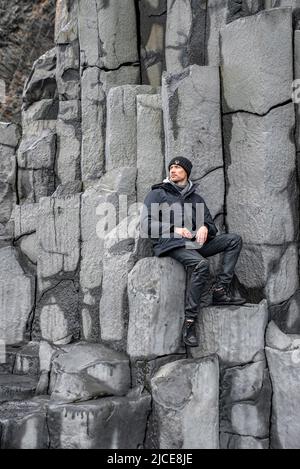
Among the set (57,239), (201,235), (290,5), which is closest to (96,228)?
(57,239)

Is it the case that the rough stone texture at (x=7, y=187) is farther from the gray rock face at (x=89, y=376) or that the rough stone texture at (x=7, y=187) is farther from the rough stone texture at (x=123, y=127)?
the gray rock face at (x=89, y=376)

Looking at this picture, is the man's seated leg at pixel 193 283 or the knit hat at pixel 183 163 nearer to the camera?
the man's seated leg at pixel 193 283

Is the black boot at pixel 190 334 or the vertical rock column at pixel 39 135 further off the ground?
the vertical rock column at pixel 39 135

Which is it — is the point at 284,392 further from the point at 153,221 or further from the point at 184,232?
the point at 153,221

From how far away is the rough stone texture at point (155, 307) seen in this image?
14.6 ft

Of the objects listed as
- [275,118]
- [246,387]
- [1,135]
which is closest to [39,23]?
[1,135]

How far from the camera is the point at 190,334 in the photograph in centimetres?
455

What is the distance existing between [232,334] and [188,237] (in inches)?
37.5

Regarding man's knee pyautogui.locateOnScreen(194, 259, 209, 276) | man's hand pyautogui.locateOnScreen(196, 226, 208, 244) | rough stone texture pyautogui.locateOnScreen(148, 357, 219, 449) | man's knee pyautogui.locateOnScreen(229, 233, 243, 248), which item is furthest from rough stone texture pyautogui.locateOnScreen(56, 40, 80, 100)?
rough stone texture pyautogui.locateOnScreen(148, 357, 219, 449)

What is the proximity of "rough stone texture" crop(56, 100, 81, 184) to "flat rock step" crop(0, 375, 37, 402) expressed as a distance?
7.73ft

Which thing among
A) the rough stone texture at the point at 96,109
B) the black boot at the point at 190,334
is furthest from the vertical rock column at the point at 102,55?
the black boot at the point at 190,334

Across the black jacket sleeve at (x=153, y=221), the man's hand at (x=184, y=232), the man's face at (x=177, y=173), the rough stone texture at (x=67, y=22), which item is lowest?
the man's hand at (x=184, y=232)

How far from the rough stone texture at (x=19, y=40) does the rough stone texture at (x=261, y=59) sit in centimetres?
535

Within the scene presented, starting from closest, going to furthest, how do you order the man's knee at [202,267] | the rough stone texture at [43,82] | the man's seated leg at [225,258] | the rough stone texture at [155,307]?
the man's knee at [202,267], the rough stone texture at [155,307], the man's seated leg at [225,258], the rough stone texture at [43,82]
